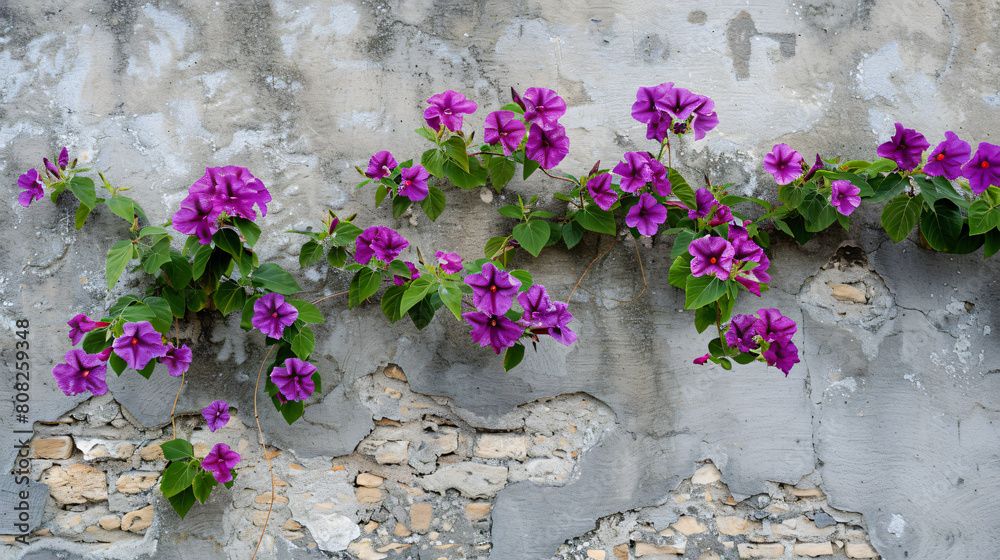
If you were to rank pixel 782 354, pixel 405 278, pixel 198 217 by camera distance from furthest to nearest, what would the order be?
pixel 405 278 < pixel 782 354 < pixel 198 217

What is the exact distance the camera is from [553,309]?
152 cm

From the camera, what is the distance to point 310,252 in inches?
67.2

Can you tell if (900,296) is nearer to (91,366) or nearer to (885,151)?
(885,151)

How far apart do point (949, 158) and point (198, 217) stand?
2.00 metres

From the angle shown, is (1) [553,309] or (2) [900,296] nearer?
(1) [553,309]

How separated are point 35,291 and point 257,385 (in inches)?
28.7

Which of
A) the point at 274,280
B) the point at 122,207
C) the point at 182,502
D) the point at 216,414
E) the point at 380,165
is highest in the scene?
the point at 380,165

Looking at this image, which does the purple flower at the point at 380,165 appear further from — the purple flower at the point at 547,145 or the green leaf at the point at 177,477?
the green leaf at the point at 177,477

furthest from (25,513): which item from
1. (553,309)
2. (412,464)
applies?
(553,309)

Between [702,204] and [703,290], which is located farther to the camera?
[702,204]

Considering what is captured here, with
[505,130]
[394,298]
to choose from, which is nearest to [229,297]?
[394,298]

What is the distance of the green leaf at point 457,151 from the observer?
5.42ft

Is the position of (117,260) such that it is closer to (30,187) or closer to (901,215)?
(30,187)

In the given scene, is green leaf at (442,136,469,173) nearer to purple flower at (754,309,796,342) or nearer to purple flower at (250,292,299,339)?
purple flower at (250,292,299,339)
